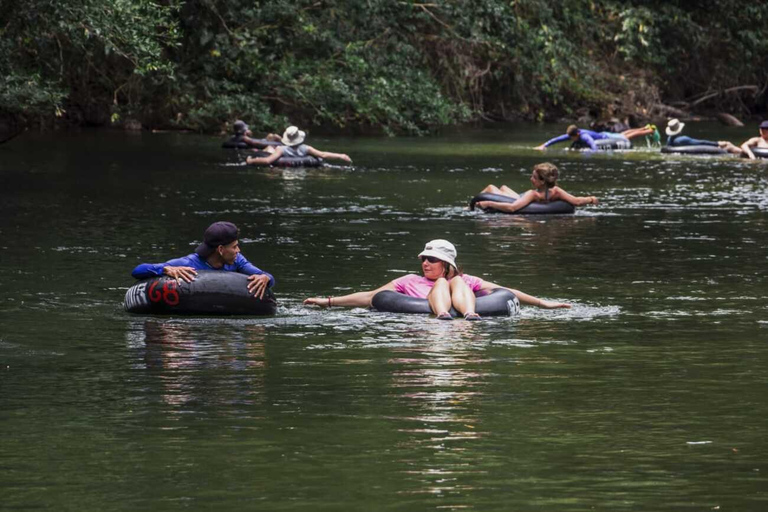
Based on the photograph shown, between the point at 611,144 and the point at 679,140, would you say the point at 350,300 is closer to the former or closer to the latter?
the point at 679,140

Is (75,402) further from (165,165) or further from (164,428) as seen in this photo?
(165,165)

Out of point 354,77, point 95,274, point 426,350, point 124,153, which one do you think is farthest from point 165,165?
point 426,350

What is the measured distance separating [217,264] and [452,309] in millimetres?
1986

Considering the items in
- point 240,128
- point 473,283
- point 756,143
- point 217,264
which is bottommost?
point 473,283

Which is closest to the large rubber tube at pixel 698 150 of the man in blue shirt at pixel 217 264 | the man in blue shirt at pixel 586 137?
the man in blue shirt at pixel 586 137

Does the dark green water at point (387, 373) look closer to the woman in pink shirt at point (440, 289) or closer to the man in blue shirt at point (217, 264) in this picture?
the woman in pink shirt at point (440, 289)

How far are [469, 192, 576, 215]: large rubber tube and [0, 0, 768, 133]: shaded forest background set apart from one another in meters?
7.49

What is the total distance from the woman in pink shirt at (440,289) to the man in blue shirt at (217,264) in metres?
0.70

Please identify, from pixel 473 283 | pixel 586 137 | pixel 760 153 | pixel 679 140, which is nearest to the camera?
pixel 473 283

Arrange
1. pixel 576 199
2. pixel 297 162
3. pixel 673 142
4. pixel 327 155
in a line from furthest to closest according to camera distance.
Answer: pixel 673 142 < pixel 297 162 < pixel 327 155 < pixel 576 199

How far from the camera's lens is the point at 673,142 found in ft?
134

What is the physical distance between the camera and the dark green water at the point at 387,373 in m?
7.84

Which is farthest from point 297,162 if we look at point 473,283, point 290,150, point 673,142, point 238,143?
point 473,283

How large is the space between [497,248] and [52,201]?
26.9ft
